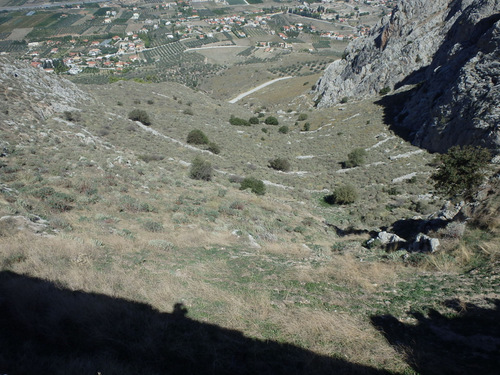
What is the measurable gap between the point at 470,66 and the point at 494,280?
112 feet

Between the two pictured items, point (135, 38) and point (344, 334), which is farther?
point (135, 38)

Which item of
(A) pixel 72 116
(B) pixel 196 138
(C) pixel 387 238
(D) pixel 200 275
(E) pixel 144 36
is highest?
(E) pixel 144 36

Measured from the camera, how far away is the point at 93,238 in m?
10.1

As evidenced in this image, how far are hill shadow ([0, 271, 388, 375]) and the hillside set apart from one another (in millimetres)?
27

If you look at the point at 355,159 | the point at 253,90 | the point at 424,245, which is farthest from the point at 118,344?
the point at 253,90

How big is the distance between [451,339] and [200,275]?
267 inches

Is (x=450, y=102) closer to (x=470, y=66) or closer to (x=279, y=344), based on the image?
(x=470, y=66)

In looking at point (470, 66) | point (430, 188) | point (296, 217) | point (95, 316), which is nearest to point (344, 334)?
point (95, 316)

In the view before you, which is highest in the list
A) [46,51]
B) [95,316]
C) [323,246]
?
[46,51]

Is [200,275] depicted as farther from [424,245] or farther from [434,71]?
[434,71]

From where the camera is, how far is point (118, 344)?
217 inches

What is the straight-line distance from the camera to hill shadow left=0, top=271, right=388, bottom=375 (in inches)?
191

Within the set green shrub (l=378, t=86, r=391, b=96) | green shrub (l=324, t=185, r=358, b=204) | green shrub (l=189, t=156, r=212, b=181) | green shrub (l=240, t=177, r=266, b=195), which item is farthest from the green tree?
green shrub (l=378, t=86, r=391, b=96)

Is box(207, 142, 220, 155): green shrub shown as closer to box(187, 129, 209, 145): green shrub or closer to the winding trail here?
box(187, 129, 209, 145): green shrub
